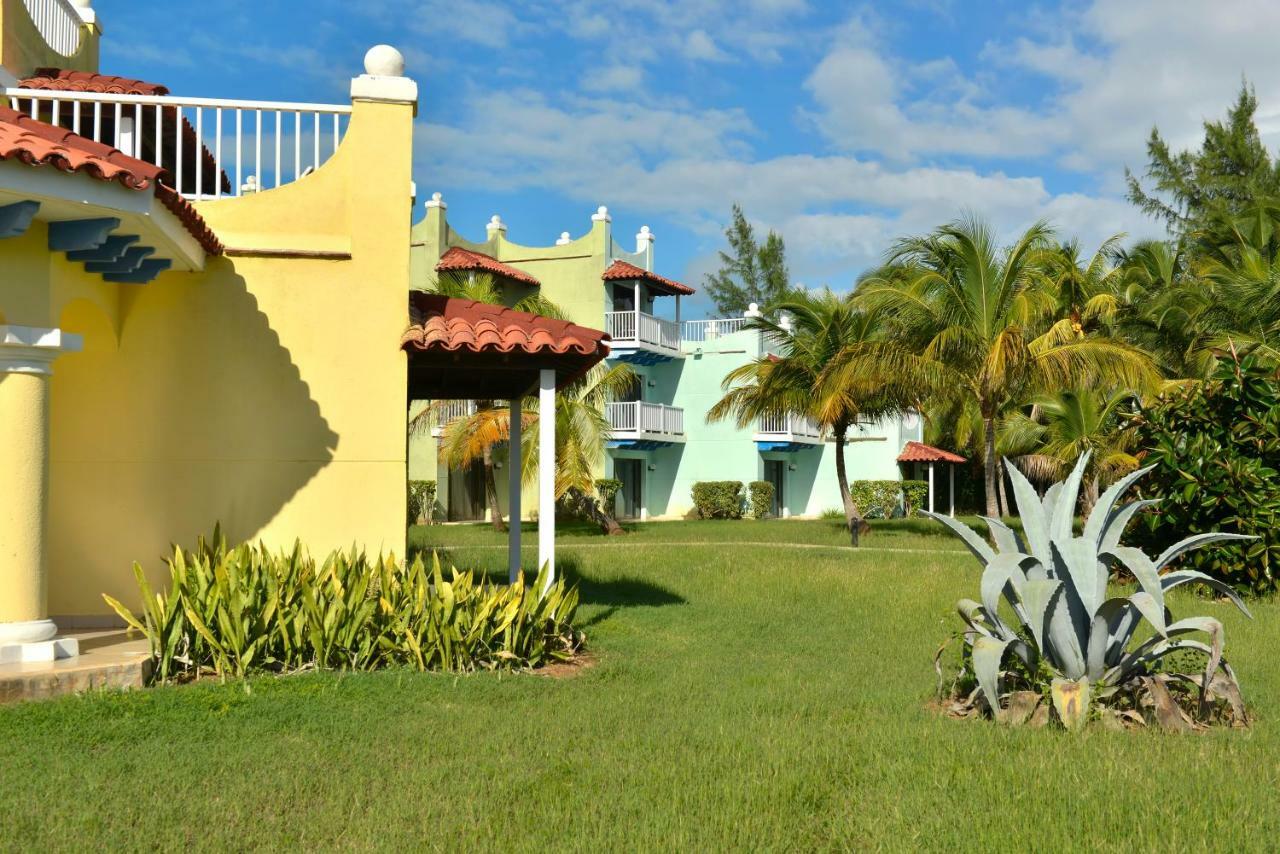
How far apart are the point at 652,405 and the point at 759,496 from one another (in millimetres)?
5244

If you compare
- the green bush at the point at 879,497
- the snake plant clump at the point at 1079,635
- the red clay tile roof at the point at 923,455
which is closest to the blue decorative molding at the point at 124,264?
the snake plant clump at the point at 1079,635

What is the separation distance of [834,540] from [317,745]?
20281 millimetres

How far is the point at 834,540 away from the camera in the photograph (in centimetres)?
2592

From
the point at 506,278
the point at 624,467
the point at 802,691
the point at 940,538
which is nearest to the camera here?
the point at 802,691

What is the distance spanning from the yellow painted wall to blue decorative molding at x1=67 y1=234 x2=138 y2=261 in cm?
158

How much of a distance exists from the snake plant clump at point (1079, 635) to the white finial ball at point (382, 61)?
6.08 m

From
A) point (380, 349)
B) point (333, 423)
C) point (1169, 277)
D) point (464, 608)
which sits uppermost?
point (1169, 277)

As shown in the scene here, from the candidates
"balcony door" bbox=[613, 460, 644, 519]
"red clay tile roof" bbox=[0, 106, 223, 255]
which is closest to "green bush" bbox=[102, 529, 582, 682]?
"red clay tile roof" bbox=[0, 106, 223, 255]

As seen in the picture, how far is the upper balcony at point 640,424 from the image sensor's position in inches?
1455

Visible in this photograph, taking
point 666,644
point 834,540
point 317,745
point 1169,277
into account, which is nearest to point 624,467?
point 834,540

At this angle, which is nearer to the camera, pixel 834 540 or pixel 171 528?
pixel 171 528

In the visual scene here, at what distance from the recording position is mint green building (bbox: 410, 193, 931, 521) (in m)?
36.1

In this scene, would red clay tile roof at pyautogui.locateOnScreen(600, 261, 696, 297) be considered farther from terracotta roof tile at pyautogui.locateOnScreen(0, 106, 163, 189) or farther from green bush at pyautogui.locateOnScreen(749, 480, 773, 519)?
terracotta roof tile at pyautogui.locateOnScreen(0, 106, 163, 189)

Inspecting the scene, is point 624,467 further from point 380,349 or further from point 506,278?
point 380,349
